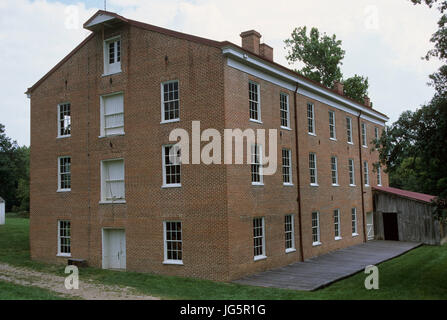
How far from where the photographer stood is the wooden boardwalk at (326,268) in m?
16.2

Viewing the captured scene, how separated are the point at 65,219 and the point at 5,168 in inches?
1472

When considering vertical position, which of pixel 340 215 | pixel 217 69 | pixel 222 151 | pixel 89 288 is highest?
pixel 217 69

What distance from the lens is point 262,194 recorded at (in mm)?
19141

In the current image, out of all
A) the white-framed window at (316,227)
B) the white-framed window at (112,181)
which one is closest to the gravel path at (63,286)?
the white-framed window at (112,181)

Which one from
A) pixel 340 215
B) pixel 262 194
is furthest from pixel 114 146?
pixel 340 215

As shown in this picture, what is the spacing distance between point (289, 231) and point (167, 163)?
7.11m

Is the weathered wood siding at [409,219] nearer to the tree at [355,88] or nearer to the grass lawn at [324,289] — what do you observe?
the grass lawn at [324,289]

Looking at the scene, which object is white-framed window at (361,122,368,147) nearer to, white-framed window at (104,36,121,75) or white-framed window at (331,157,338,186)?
white-framed window at (331,157,338,186)

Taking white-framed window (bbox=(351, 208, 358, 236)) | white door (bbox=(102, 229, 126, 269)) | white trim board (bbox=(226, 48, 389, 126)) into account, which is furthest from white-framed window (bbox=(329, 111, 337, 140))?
white door (bbox=(102, 229, 126, 269))

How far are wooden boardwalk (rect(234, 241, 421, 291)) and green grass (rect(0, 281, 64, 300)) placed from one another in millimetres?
6721

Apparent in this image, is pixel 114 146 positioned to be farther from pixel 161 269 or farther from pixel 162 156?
pixel 161 269

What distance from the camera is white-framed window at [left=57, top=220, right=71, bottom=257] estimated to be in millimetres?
21812

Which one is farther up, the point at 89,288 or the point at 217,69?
the point at 217,69
